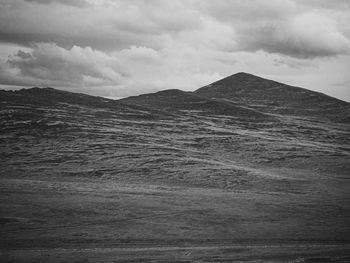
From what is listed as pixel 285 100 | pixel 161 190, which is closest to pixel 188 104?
pixel 285 100

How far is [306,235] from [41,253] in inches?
685

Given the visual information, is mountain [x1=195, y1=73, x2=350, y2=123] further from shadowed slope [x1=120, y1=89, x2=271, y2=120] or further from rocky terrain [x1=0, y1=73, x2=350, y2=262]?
rocky terrain [x1=0, y1=73, x2=350, y2=262]

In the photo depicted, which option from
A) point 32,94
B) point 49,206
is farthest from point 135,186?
point 32,94

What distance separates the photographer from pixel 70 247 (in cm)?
2011

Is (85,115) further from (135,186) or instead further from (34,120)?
(135,186)

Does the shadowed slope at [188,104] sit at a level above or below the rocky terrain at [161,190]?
above

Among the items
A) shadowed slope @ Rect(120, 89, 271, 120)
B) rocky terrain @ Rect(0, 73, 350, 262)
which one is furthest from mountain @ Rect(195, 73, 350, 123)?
rocky terrain @ Rect(0, 73, 350, 262)

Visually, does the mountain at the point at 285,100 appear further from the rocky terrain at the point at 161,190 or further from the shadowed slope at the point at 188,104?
the rocky terrain at the point at 161,190

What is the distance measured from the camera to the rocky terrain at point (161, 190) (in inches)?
819

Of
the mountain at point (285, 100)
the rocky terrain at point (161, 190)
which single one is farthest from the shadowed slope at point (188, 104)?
the rocky terrain at point (161, 190)

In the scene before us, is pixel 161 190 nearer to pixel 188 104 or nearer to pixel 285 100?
pixel 188 104

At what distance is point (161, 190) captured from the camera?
A: 128 feet

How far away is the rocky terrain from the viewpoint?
2080 cm

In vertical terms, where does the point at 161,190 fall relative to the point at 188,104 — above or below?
below
